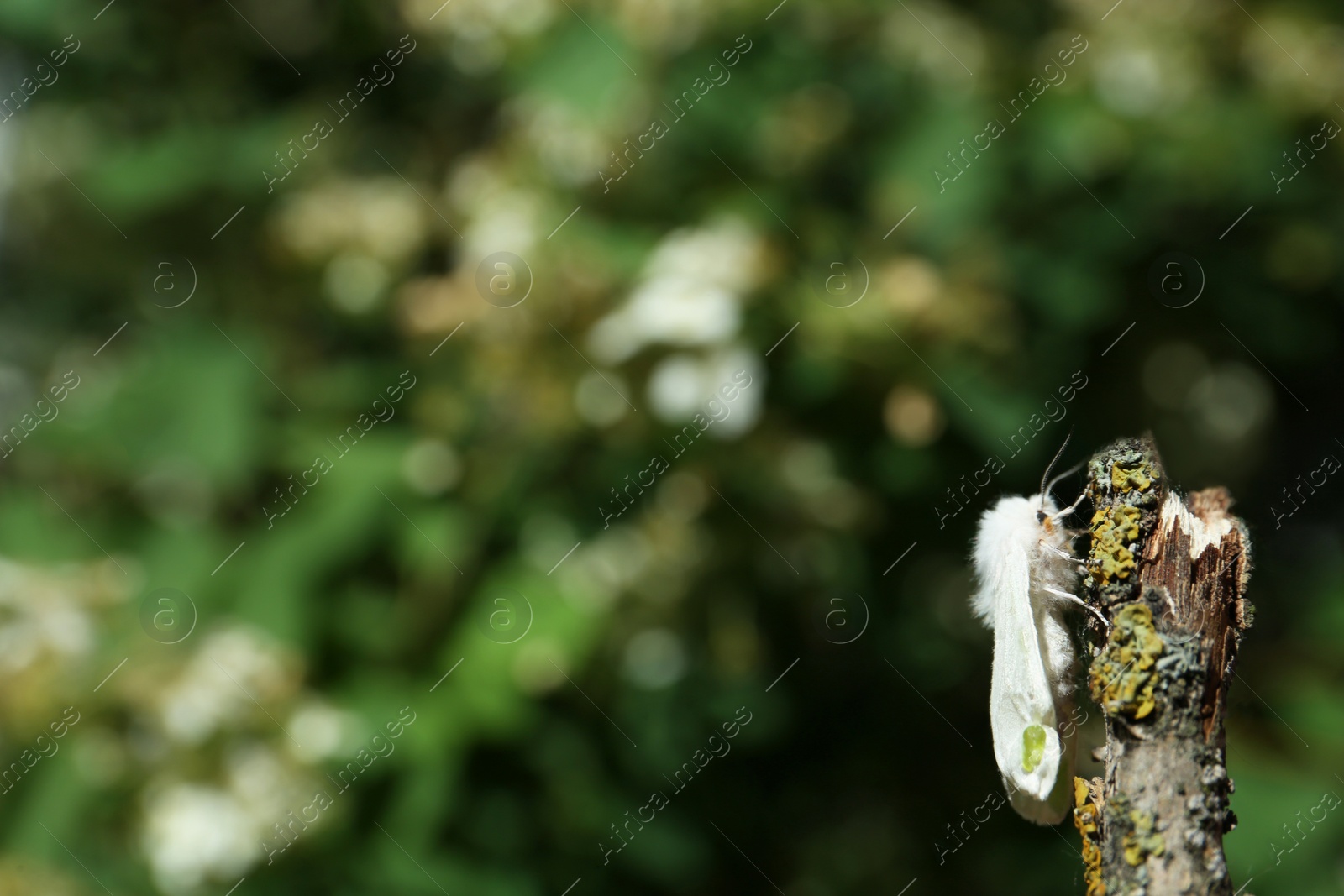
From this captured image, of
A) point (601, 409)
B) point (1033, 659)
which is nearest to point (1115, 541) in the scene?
point (1033, 659)

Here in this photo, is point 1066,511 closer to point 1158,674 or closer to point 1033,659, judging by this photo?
point 1033,659

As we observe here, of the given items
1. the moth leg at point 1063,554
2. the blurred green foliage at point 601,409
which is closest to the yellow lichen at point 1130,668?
the moth leg at point 1063,554

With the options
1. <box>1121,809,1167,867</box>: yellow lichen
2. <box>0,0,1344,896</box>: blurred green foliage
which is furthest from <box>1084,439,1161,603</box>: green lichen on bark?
<box>0,0,1344,896</box>: blurred green foliage

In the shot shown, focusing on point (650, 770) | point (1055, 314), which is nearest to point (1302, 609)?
point (1055, 314)

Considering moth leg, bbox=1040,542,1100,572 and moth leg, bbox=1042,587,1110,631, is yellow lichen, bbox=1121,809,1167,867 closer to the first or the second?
moth leg, bbox=1042,587,1110,631

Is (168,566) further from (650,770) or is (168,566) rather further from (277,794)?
(650,770)

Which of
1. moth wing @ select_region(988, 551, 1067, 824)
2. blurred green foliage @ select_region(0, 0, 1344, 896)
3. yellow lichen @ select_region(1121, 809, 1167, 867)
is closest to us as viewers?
yellow lichen @ select_region(1121, 809, 1167, 867)

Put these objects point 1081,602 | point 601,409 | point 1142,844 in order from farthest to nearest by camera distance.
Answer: point 601,409 → point 1081,602 → point 1142,844
